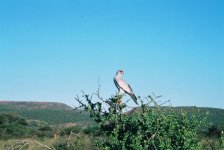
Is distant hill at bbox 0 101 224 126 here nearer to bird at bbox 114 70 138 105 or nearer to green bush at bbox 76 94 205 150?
bird at bbox 114 70 138 105

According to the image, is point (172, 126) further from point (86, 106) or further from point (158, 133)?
point (86, 106)

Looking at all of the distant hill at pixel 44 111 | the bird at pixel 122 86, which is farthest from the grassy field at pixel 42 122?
the bird at pixel 122 86

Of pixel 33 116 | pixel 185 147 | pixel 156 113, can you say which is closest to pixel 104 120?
pixel 156 113

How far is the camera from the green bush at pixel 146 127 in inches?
371

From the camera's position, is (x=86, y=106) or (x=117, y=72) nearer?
(x=86, y=106)

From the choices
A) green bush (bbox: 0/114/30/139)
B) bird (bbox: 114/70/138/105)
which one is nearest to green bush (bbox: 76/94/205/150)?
bird (bbox: 114/70/138/105)

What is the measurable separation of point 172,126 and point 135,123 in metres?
0.80

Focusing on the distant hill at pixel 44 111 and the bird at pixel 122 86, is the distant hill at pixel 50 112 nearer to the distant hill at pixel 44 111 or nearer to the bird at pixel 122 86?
the distant hill at pixel 44 111

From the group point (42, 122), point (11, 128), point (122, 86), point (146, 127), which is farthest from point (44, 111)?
point (146, 127)

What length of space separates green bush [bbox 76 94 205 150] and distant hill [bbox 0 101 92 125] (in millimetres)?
72173

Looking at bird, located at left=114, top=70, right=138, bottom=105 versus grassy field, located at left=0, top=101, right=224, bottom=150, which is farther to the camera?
grassy field, located at left=0, top=101, right=224, bottom=150

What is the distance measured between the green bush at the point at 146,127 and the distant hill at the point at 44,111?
237ft

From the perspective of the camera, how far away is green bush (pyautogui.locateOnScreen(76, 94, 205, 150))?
30.9ft

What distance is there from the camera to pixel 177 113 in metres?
10.0
